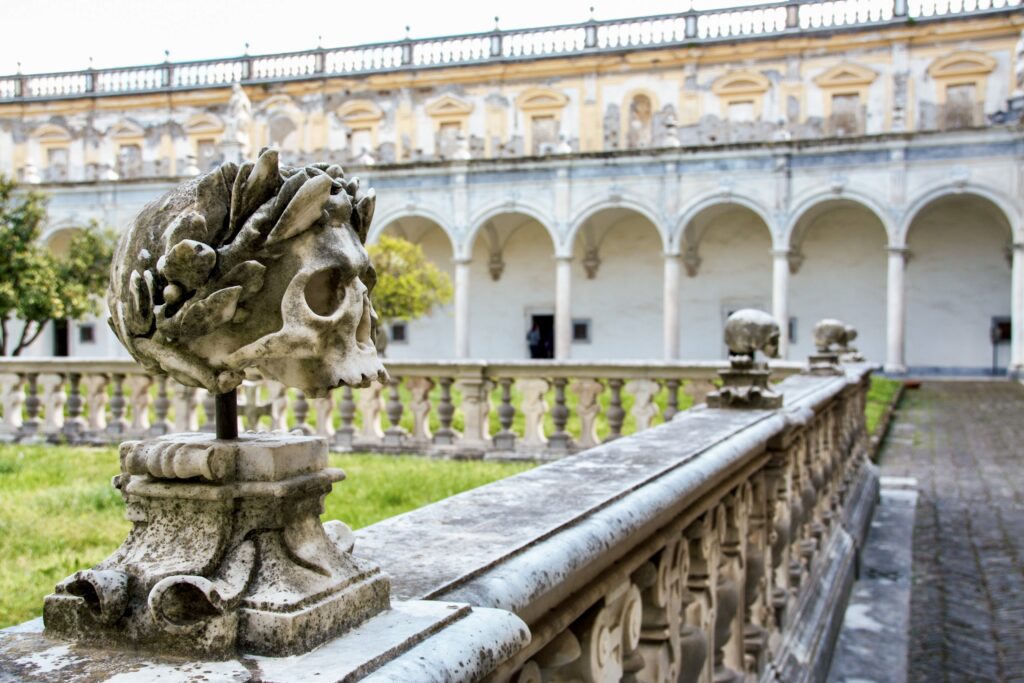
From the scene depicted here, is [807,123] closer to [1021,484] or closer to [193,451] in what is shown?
[1021,484]

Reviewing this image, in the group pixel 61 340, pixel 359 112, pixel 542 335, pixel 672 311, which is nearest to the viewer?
pixel 672 311

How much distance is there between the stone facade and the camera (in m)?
26.5

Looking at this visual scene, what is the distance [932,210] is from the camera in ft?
95.4

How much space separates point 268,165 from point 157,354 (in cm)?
32

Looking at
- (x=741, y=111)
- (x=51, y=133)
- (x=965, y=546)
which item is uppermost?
(x=51, y=133)

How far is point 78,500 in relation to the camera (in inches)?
235

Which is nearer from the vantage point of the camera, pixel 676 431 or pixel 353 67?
pixel 676 431

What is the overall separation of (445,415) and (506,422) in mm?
552

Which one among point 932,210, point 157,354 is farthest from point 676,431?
point 932,210

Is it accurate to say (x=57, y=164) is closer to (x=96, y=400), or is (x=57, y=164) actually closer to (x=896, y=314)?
(x=896, y=314)

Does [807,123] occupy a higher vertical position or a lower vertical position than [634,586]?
higher

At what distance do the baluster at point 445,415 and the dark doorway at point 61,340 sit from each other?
100 ft

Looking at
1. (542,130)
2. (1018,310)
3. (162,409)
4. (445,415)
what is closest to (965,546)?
(445,415)

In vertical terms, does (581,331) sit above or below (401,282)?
below
